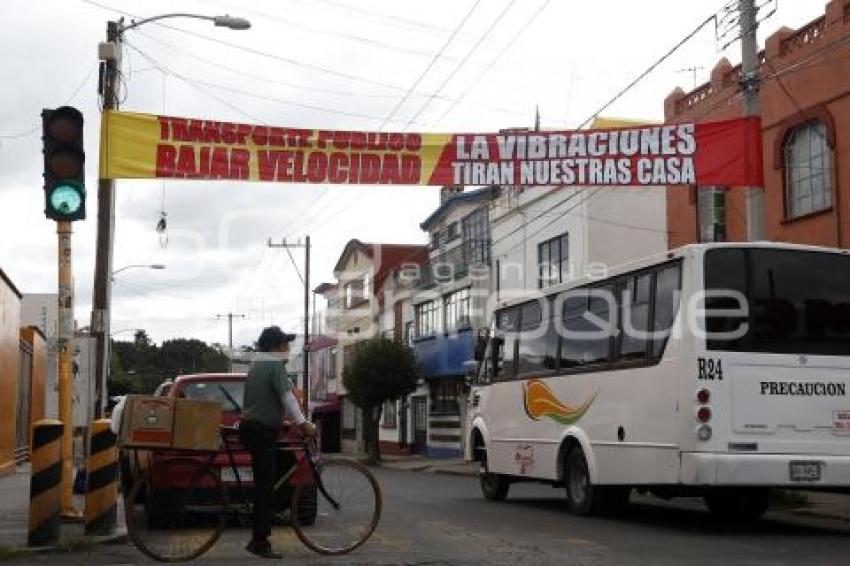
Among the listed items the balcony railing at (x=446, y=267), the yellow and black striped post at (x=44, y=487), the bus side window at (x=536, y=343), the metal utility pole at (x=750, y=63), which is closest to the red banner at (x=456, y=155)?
the metal utility pole at (x=750, y=63)

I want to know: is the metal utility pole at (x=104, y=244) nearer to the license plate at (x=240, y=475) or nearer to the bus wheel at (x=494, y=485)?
the license plate at (x=240, y=475)

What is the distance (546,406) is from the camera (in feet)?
49.7

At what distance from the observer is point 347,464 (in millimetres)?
9477

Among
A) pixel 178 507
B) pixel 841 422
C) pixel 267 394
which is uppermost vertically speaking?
pixel 267 394

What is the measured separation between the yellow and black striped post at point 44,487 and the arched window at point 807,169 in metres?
15.4

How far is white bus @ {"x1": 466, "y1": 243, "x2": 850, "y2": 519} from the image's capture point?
1138 cm

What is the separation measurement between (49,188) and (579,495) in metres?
7.41

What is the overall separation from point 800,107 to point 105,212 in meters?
13.0

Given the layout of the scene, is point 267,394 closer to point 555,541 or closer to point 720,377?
point 555,541

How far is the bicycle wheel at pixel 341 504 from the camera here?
9375 millimetres

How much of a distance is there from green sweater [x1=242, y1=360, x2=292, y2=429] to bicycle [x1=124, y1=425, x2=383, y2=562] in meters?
0.41

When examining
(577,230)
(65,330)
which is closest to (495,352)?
(65,330)

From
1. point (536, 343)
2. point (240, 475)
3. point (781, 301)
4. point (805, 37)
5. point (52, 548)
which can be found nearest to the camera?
point (52, 548)

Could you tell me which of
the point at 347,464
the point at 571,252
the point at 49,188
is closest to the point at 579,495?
the point at 347,464
